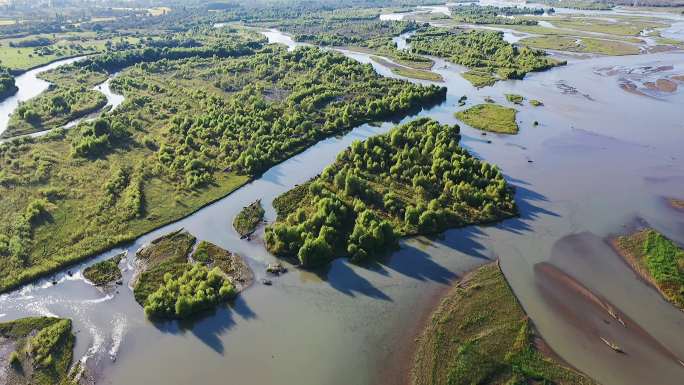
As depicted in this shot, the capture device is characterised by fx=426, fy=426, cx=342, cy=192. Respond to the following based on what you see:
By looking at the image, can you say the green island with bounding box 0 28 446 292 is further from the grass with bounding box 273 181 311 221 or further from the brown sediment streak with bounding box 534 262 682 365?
the brown sediment streak with bounding box 534 262 682 365

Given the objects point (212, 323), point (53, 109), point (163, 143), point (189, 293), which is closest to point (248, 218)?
point (189, 293)

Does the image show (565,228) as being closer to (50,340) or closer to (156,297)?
(156,297)

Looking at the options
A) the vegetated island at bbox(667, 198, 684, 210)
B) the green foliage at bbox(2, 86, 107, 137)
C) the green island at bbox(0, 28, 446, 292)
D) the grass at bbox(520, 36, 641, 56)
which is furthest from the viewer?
the grass at bbox(520, 36, 641, 56)

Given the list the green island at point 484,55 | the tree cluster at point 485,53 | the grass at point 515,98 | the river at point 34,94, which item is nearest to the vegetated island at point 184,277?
the river at point 34,94

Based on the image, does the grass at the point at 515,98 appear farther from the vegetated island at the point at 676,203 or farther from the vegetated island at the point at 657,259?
the vegetated island at the point at 657,259

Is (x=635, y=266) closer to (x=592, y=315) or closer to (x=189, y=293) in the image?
(x=592, y=315)

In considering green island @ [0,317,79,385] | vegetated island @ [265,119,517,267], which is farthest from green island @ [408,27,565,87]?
green island @ [0,317,79,385]
